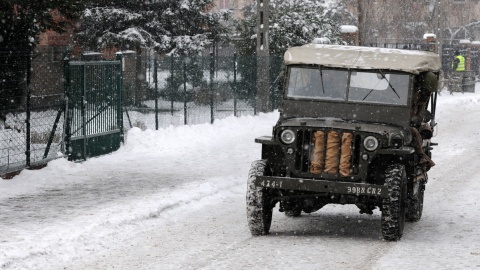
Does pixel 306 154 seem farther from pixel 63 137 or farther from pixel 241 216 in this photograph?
pixel 63 137

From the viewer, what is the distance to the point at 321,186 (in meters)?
11.1

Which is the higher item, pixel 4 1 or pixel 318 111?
pixel 4 1

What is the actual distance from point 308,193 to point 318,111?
1.31m

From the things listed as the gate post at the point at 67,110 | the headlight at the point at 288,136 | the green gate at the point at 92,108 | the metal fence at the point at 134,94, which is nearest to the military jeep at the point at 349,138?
the headlight at the point at 288,136

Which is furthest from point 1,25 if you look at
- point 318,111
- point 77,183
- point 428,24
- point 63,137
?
point 428,24

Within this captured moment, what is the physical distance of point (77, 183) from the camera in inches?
633

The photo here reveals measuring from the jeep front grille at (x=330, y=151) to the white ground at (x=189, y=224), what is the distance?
0.87 meters

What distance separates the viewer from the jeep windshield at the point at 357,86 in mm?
12453

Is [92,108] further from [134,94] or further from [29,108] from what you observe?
[134,94]

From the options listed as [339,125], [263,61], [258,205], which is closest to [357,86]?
[339,125]

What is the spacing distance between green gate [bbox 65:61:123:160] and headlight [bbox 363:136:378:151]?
8.37 m

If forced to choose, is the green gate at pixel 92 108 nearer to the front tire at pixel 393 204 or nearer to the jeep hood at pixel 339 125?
the jeep hood at pixel 339 125

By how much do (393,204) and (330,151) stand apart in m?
0.97

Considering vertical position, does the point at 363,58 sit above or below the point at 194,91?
above
